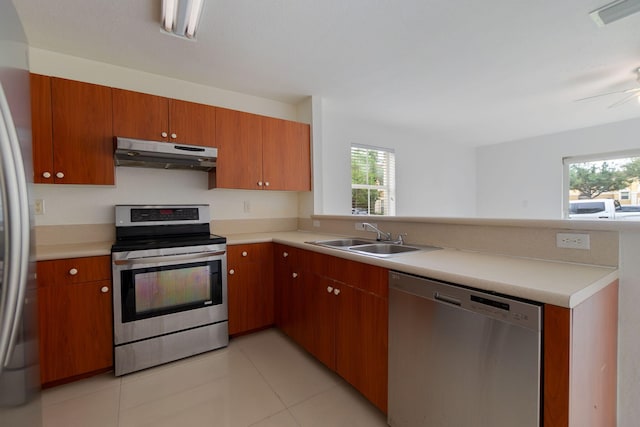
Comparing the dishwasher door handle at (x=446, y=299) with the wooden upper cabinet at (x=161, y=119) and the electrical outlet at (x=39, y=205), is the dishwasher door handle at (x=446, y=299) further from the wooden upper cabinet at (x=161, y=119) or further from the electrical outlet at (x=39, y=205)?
the electrical outlet at (x=39, y=205)

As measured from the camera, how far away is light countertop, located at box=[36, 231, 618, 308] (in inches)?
37.8

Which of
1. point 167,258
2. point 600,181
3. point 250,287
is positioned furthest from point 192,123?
point 600,181

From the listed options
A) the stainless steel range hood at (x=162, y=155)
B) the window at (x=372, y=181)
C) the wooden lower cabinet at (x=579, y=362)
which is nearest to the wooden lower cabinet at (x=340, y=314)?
the wooden lower cabinet at (x=579, y=362)

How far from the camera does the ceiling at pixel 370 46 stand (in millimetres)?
1823

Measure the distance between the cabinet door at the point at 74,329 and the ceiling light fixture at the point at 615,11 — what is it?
146 inches

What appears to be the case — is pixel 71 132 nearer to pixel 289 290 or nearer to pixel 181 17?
pixel 181 17

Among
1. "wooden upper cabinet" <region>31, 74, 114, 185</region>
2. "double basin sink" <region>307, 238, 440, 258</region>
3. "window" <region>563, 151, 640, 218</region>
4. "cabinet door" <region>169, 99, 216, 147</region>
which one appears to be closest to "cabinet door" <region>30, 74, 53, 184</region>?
"wooden upper cabinet" <region>31, 74, 114, 185</region>

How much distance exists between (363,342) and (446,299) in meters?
0.65

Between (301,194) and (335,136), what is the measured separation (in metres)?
1.08

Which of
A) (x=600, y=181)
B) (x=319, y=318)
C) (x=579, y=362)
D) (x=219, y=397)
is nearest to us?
(x=579, y=362)

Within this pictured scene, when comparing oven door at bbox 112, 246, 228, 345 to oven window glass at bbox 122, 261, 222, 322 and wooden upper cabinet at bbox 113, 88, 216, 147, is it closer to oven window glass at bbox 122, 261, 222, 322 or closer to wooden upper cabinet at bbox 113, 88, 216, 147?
oven window glass at bbox 122, 261, 222, 322

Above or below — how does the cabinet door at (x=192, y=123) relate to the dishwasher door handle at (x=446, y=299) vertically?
above

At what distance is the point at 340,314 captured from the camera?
1835 mm

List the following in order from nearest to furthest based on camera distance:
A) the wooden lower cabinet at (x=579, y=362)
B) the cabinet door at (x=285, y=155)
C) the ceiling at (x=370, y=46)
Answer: the wooden lower cabinet at (x=579, y=362), the ceiling at (x=370, y=46), the cabinet door at (x=285, y=155)
